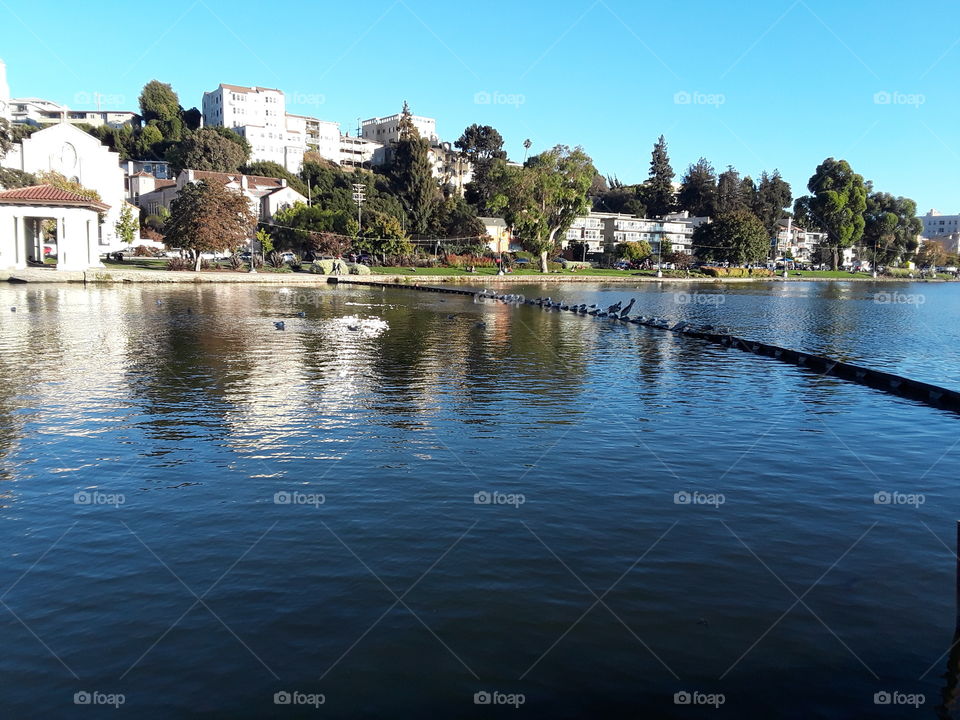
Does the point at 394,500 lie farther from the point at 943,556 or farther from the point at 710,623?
the point at 943,556

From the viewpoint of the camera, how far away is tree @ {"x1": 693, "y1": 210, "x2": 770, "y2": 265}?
145625 millimetres

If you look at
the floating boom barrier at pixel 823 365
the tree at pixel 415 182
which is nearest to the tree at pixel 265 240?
the tree at pixel 415 182

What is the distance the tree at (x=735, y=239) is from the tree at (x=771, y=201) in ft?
95.2

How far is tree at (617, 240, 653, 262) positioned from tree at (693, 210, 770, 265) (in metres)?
13.7

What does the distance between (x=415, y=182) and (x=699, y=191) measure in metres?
90.1

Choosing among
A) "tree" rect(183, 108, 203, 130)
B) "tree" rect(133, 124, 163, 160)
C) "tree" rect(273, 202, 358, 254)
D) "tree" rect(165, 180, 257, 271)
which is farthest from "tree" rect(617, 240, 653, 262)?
"tree" rect(183, 108, 203, 130)

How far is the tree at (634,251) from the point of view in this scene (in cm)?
14762

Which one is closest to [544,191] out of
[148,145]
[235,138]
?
[235,138]

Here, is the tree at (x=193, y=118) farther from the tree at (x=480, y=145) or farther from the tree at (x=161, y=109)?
the tree at (x=480, y=145)

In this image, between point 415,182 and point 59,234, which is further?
point 415,182

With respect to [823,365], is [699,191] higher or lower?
higher

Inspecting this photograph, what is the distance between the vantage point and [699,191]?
600 feet

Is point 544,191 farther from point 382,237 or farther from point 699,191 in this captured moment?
point 699,191

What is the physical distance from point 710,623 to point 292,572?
6043mm
